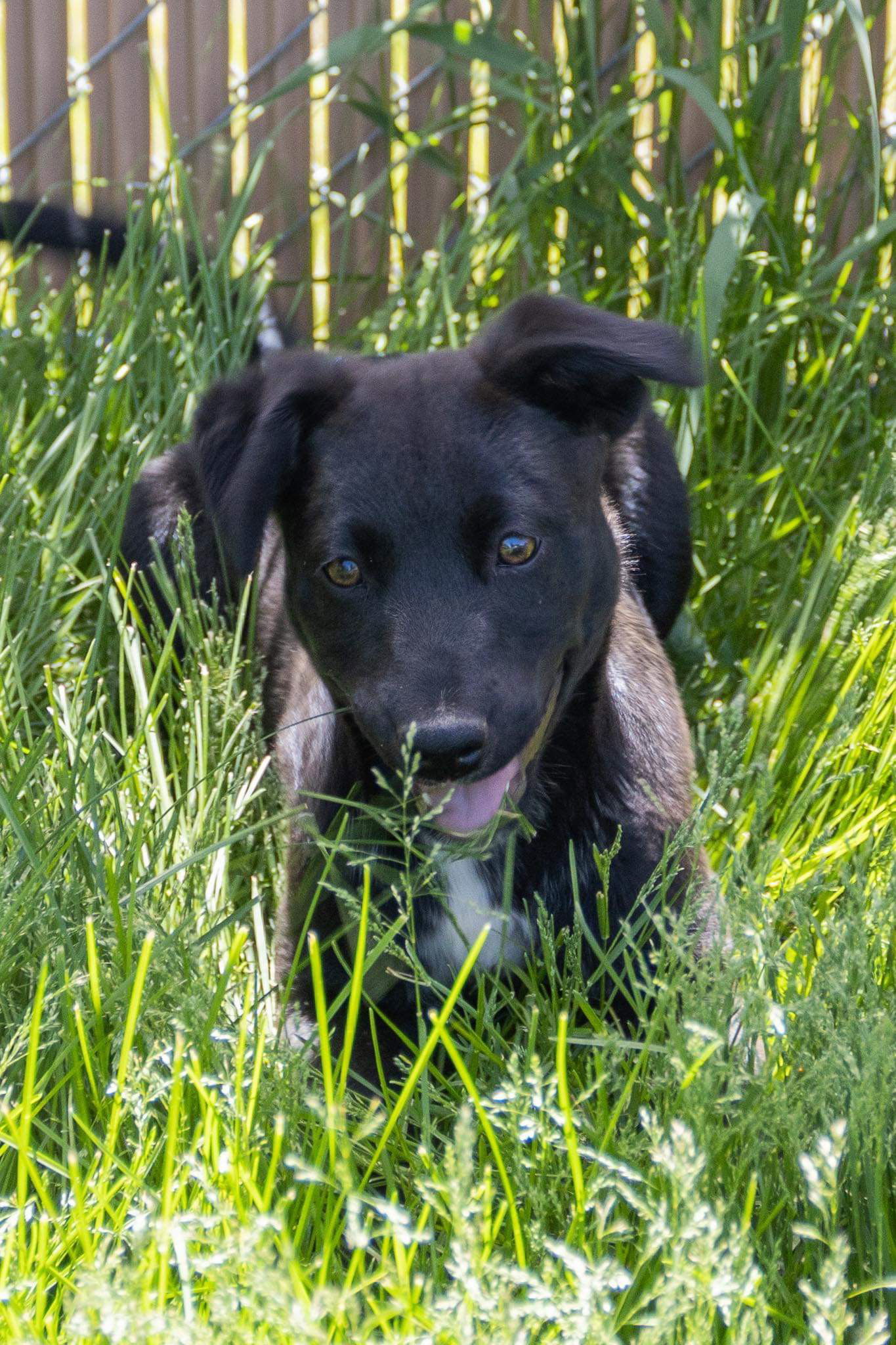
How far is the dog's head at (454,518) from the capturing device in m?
1.89

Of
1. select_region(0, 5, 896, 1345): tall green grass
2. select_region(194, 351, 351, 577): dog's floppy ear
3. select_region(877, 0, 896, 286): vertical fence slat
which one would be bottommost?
select_region(0, 5, 896, 1345): tall green grass

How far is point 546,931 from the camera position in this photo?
5.84ft

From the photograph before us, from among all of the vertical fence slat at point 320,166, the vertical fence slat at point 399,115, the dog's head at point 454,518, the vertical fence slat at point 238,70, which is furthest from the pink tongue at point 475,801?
the vertical fence slat at point 238,70

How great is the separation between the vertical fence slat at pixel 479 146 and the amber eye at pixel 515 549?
5.71ft

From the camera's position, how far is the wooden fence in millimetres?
4012

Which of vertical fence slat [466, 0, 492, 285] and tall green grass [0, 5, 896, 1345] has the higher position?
vertical fence slat [466, 0, 492, 285]

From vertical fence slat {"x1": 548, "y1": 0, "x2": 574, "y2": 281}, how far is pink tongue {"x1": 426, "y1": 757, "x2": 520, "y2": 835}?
6.07 ft

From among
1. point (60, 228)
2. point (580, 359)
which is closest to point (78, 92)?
point (60, 228)

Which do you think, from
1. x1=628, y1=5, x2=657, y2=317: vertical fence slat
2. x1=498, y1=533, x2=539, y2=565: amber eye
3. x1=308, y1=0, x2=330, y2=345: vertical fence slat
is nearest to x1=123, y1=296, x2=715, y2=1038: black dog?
x1=498, y1=533, x2=539, y2=565: amber eye

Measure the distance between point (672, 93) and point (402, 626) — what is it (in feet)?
6.91

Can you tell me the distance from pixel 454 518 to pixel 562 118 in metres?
1.88

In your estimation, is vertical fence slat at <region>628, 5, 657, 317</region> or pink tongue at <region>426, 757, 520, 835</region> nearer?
pink tongue at <region>426, 757, 520, 835</region>

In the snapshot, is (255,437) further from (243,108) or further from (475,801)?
(243,108)

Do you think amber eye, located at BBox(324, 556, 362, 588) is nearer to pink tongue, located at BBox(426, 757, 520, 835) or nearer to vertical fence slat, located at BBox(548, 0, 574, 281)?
pink tongue, located at BBox(426, 757, 520, 835)
